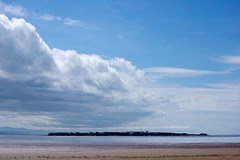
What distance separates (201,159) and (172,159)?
3619 millimetres

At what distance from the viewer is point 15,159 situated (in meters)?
35.9

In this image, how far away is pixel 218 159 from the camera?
3559 centimetres

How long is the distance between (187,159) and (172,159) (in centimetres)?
186

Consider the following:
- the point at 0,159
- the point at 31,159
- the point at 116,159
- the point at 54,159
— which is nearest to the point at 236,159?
the point at 116,159

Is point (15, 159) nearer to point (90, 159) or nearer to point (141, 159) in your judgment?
point (90, 159)

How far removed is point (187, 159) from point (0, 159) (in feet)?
75.4

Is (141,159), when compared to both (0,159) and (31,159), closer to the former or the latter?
(31,159)

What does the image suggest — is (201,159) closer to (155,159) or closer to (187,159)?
(187,159)

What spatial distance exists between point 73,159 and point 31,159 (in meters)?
5.19

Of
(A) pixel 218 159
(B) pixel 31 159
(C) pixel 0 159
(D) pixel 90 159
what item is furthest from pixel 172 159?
(C) pixel 0 159

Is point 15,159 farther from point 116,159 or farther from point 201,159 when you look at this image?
point 201,159

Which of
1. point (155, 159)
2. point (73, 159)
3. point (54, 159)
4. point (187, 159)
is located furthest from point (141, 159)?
point (54, 159)

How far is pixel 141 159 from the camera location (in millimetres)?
36406

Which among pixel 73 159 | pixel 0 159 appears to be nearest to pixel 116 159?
pixel 73 159
